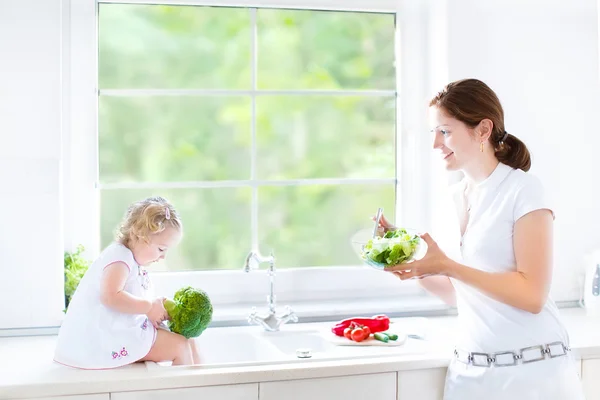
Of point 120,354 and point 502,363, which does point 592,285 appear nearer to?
point 502,363

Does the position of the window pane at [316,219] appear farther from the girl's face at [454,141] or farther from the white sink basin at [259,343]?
the girl's face at [454,141]

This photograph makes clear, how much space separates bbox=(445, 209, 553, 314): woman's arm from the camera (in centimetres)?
183

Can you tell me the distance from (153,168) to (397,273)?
1.10 metres

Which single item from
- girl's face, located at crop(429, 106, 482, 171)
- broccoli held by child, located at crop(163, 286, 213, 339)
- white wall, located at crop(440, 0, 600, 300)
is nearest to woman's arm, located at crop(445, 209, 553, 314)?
girl's face, located at crop(429, 106, 482, 171)

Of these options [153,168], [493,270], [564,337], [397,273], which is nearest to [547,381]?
[564,337]

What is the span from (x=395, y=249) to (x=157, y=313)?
69 cm

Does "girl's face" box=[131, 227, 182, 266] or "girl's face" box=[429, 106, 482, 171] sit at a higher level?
"girl's face" box=[429, 106, 482, 171]

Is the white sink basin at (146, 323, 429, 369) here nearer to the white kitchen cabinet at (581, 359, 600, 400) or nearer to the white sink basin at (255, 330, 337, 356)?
the white sink basin at (255, 330, 337, 356)

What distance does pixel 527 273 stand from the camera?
6.00 ft

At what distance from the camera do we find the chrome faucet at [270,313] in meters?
2.44

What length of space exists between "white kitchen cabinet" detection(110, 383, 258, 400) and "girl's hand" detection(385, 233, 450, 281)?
483 mm

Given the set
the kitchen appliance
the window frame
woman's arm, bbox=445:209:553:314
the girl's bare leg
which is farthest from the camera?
the kitchen appliance

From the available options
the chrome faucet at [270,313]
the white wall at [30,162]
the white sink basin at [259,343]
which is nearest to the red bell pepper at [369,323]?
the white sink basin at [259,343]

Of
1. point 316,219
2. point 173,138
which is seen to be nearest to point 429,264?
point 316,219
